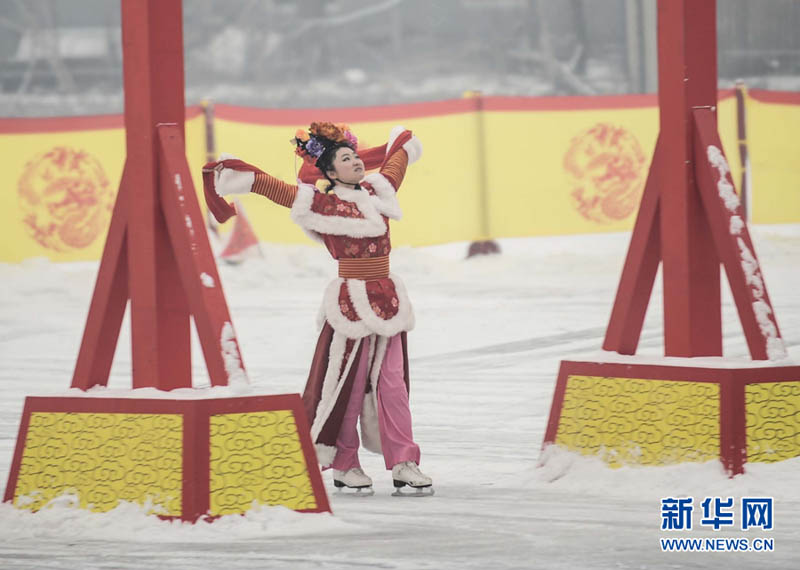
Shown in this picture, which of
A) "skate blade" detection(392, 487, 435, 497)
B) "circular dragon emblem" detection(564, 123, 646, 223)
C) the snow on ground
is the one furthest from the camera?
"circular dragon emblem" detection(564, 123, 646, 223)

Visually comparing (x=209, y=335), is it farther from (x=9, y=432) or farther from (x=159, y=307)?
(x=9, y=432)

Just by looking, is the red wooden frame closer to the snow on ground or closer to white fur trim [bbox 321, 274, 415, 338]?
the snow on ground

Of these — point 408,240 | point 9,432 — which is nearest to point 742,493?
point 9,432

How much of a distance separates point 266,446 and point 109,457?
49 centimetres

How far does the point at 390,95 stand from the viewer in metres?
26.2

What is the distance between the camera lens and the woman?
5.57m

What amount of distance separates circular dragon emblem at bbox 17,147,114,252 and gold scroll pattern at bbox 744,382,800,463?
986 cm

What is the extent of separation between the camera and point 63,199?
1416 cm

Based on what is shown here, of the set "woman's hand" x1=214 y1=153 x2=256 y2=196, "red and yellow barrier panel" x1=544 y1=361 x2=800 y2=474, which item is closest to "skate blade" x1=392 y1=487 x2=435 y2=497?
"red and yellow barrier panel" x1=544 y1=361 x2=800 y2=474

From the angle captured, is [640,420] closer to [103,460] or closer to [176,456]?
[176,456]

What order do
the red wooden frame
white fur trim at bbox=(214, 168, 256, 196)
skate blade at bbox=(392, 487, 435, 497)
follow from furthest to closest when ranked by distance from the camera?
skate blade at bbox=(392, 487, 435, 497) → white fur trim at bbox=(214, 168, 256, 196) → the red wooden frame

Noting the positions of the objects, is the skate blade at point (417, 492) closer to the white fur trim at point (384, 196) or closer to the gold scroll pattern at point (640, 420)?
the gold scroll pattern at point (640, 420)

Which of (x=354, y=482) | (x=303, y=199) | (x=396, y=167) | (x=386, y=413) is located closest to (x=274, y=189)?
(x=303, y=199)

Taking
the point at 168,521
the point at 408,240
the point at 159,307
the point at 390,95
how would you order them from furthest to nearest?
the point at 390,95 < the point at 408,240 < the point at 159,307 < the point at 168,521
